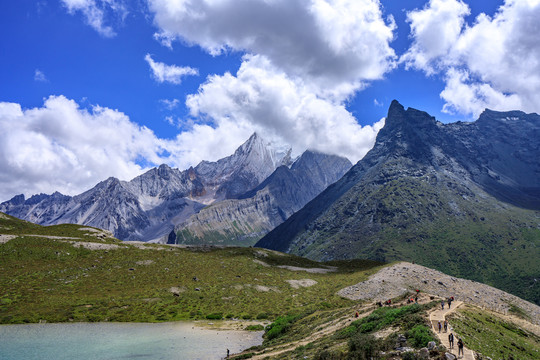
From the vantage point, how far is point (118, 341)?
6125 cm

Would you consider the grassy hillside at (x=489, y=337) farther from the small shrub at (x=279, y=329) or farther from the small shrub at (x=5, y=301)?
the small shrub at (x=5, y=301)

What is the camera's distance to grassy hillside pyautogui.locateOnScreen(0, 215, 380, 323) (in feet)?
269

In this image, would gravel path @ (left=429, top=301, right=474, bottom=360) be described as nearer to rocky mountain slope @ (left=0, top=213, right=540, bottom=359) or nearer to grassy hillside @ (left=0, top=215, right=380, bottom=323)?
rocky mountain slope @ (left=0, top=213, right=540, bottom=359)

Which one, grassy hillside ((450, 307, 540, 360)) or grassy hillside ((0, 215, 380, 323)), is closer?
grassy hillside ((450, 307, 540, 360))

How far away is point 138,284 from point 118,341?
43164 millimetres

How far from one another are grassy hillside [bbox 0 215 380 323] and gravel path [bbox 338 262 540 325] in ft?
29.3

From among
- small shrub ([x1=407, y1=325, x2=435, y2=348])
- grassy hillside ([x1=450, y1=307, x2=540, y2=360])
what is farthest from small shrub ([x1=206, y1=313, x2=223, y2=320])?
small shrub ([x1=407, y1=325, x2=435, y2=348])

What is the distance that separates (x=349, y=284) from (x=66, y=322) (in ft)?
262

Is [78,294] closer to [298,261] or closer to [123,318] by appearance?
[123,318]

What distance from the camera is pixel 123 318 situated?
78625mm

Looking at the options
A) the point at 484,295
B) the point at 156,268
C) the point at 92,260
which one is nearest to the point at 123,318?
the point at 156,268

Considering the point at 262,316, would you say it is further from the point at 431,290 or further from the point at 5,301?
the point at 5,301

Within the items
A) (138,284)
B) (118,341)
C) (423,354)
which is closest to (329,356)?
(423,354)

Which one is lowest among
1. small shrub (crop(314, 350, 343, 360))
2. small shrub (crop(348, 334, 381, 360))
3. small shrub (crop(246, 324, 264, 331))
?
small shrub (crop(246, 324, 264, 331))
